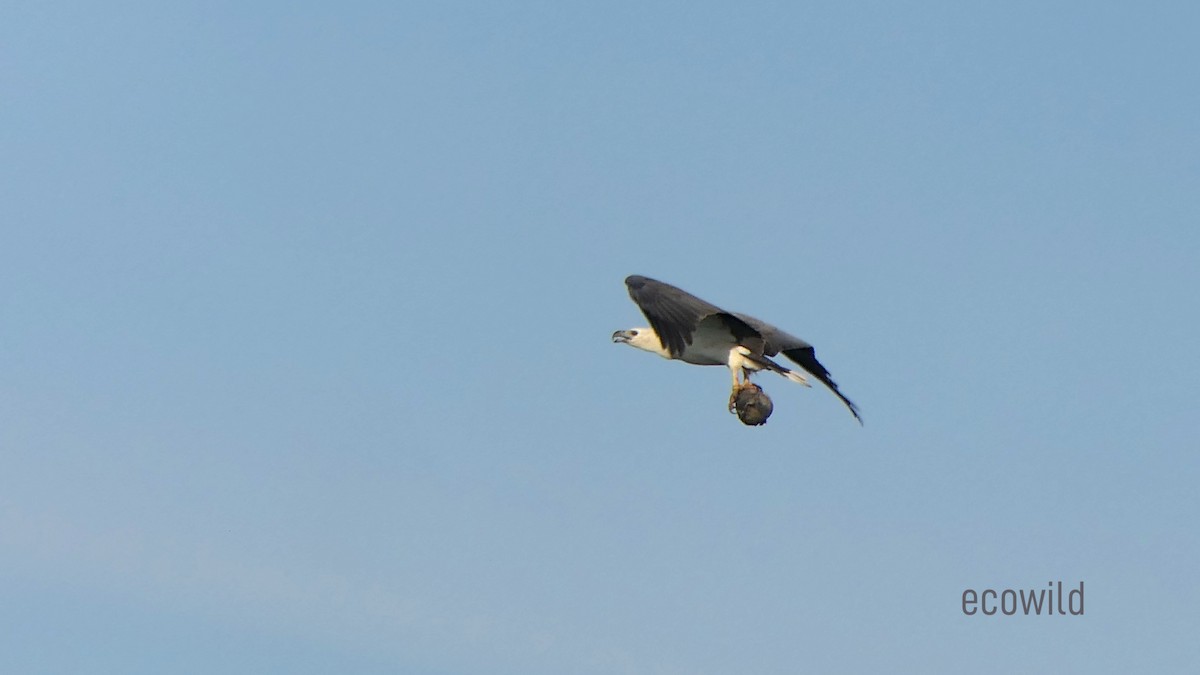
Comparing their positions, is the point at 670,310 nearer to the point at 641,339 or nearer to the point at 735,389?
the point at 735,389

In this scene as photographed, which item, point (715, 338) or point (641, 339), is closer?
point (715, 338)

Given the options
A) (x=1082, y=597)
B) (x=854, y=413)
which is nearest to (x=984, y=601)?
(x=1082, y=597)

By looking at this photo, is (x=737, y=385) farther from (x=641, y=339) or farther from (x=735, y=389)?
(x=641, y=339)

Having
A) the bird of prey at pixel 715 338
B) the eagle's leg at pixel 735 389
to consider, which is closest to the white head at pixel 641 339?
the bird of prey at pixel 715 338

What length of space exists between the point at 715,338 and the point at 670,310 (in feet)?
4.00

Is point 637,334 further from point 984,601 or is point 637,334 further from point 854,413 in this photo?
point 984,601

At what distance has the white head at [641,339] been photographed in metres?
21.5

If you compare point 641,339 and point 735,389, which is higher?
point 641,339

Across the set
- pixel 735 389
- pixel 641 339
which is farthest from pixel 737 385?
pixel 641 339

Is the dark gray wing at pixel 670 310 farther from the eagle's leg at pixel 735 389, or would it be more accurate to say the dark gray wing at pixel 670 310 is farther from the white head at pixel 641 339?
the white head at pixel 641 339

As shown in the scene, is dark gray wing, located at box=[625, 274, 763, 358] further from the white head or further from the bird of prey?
the white head

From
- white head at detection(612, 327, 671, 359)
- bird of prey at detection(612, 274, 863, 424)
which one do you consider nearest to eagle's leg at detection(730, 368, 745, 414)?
bird of prey at detection(612, 274, 863, 424)

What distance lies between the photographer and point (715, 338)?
19.7 m

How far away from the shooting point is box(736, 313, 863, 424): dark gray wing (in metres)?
20.0
